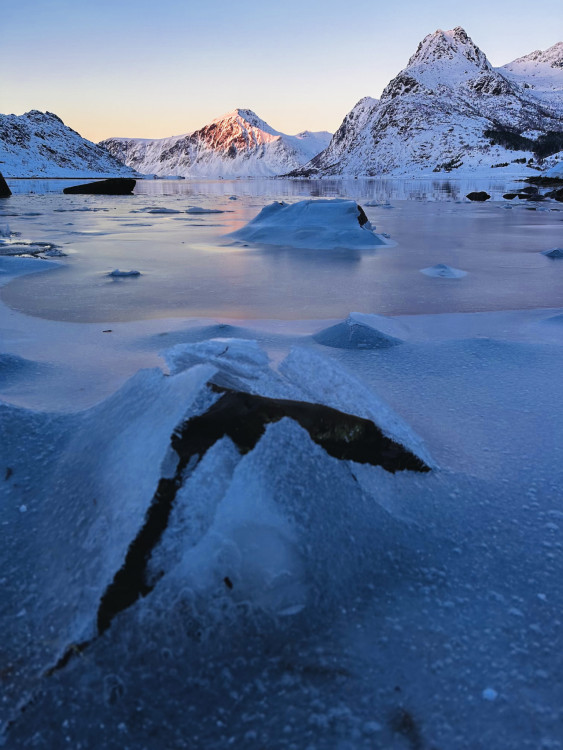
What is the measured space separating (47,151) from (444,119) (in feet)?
275

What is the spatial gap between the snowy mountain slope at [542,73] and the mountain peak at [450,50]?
18.3 metres

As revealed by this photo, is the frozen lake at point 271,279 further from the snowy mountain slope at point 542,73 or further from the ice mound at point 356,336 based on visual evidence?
the snowy mountain slope at point 542,73

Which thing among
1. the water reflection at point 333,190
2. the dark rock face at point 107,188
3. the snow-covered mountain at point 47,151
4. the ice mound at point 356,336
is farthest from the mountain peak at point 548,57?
the ice mound at point 356,336

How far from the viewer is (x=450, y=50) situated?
137375mm

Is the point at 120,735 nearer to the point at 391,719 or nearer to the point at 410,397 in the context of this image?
the point at 391,719

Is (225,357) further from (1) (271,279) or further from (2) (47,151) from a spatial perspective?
(2) (47,151)

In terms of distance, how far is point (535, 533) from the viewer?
1157 millimetres

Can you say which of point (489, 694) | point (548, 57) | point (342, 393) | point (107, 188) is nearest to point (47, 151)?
point (107, 188)

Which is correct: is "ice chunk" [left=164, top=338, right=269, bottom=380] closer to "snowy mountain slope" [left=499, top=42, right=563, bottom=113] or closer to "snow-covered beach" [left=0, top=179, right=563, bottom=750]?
"snow-covered beach" [left=0, top=179, right=563, bottom=750]

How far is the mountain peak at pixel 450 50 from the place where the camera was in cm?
13450

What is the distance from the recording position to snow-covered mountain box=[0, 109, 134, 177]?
8619 cm

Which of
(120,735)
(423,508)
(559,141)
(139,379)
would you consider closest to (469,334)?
(423,508)

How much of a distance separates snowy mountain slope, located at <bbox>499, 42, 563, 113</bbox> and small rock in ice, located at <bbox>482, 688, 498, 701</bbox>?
147131mm

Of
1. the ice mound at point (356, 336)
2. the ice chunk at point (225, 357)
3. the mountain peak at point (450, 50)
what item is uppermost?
the mountain peak at point (450, 50)
